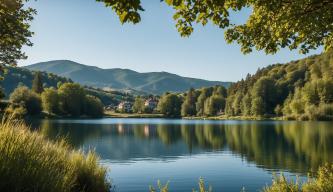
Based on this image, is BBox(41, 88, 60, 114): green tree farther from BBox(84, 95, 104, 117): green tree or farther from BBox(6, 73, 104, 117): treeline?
BBox(84, 95, 104, 117): green tree

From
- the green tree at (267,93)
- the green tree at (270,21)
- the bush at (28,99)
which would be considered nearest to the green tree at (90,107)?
the bush at (28,99)

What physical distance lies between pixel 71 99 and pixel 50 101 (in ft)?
38.1

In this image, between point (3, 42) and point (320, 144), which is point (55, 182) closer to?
point (3, 42)

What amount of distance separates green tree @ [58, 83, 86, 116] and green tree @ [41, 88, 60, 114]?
3242mm

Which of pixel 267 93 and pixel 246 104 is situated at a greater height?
pixel 267 93

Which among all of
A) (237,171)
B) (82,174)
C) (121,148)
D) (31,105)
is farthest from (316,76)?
(82,174)

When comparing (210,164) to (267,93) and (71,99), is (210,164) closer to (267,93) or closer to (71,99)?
(71,99)

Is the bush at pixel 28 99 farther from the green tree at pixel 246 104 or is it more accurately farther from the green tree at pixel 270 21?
the green tree at pixel 270 21

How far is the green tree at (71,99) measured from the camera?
598 ft

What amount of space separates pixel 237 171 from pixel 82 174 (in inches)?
837

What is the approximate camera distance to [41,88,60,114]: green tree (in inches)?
6831

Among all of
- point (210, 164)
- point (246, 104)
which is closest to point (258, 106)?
point (246, 104)

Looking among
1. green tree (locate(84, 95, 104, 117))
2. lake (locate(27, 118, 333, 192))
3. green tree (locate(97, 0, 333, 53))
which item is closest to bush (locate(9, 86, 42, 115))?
green tree (locate(84, 95, 104, 117))

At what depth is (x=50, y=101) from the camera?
17450 cm
